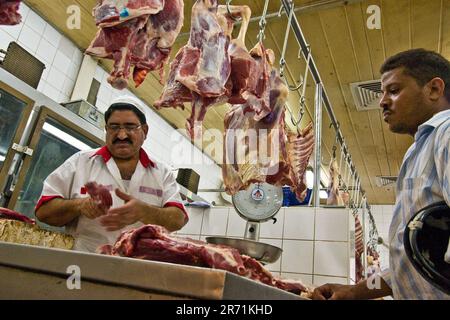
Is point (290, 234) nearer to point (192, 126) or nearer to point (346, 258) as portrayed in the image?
point (346, 258)

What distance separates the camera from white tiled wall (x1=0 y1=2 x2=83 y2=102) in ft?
12.2

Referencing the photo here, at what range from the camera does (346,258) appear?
8.64 ft

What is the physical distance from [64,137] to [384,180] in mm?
6336

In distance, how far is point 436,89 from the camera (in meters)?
1.66

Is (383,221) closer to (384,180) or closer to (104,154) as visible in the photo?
(384,180)

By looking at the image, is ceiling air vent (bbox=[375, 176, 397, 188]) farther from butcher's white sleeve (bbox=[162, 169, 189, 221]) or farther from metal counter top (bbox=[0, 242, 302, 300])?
metal counter top (bbox=[0, 242, 302, 300])

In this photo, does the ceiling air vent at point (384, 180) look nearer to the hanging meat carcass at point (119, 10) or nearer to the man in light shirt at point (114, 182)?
the man in light shirt at point (114, 182)

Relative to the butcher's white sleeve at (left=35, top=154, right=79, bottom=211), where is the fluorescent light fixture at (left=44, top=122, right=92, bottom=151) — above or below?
above

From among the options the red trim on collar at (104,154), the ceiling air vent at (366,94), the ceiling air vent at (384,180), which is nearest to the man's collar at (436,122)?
the red trim on collar at (104,154)

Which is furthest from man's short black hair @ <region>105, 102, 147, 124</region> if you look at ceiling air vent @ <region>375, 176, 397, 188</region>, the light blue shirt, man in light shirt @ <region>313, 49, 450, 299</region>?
ceiling air vent @ <region>375, 176, 397, 188</region>

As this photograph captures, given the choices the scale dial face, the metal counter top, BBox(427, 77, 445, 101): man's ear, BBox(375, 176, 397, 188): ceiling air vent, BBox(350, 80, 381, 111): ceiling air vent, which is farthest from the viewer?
BBox(375, 176, 397, 188): ceiling air vent

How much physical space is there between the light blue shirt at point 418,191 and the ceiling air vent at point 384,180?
6.07m

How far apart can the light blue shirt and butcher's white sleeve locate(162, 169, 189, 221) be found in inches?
51.2
